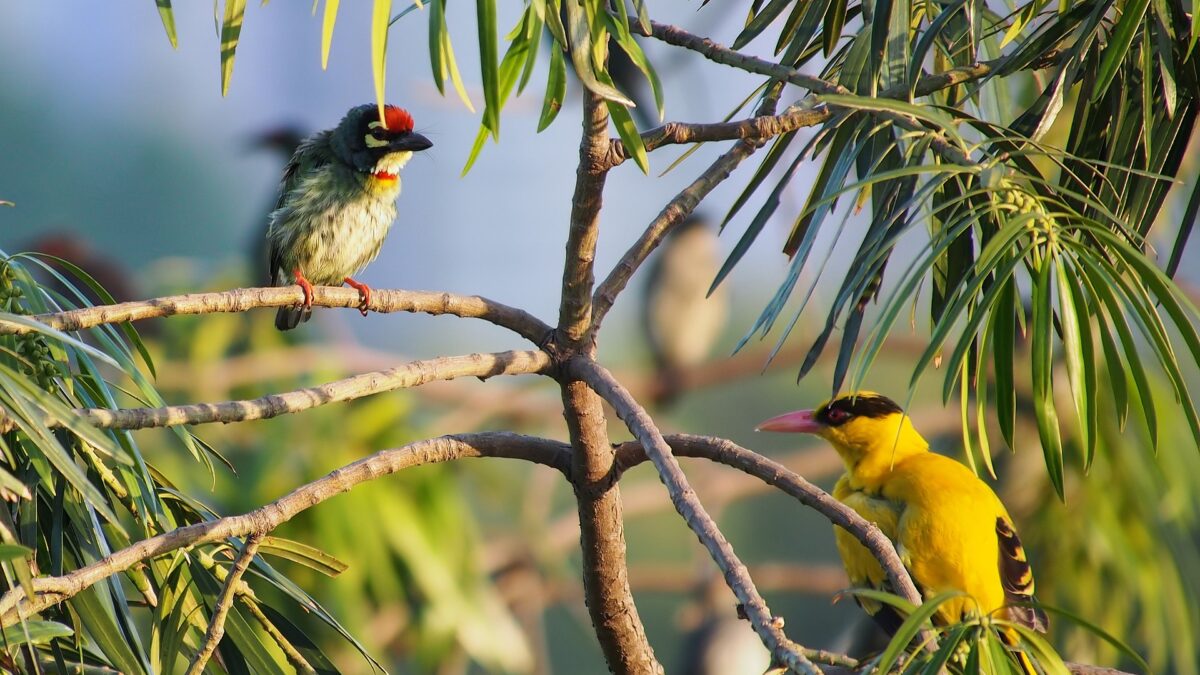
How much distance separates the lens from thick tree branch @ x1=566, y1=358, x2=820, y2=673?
24.9 inches

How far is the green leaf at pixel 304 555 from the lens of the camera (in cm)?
88

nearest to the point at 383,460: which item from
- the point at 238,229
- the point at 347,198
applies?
the point at 347,198

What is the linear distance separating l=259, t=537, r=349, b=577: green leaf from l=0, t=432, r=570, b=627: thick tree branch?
1.3 inches

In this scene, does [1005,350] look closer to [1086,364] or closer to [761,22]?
[1086,364]

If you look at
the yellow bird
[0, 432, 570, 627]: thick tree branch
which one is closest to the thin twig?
[0, 432, 570, 627]: thick tree branch

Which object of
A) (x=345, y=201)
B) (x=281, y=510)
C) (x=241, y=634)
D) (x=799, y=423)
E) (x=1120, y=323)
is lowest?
(x=799, y=423)

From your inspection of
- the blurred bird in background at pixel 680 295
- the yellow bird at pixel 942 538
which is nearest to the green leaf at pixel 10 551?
the yellow bird at pixel 942 538

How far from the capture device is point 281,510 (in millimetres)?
823

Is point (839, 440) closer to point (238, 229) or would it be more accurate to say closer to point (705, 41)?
point (705, 41)

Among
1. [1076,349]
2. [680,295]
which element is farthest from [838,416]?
[680,295]

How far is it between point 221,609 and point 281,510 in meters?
0.10

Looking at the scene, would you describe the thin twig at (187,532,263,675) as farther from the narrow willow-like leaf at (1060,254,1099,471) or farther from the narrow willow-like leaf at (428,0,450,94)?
the narrow willow-like leaf at (1060,254,1099,471)

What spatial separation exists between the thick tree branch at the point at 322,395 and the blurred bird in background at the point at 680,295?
5198 millimetres

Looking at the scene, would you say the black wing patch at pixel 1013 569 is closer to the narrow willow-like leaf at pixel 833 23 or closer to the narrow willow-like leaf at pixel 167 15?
the narrow willow-like leaf at pixel 833 23
